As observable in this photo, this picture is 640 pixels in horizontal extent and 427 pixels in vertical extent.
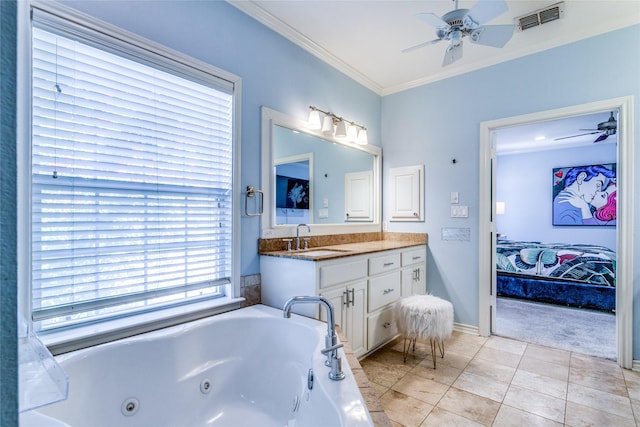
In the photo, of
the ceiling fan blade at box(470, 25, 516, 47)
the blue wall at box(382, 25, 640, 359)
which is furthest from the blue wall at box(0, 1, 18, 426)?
the blue wall at box(382, 25, 640, 359)

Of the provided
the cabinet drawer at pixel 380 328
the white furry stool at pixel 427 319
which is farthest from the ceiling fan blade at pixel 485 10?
the cabinet drawer at pixel 380 328

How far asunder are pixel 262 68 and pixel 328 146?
103 cm

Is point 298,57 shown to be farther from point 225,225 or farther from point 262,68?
point 225,225

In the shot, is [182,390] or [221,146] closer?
[182,390]

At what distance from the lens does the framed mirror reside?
251 centimetres

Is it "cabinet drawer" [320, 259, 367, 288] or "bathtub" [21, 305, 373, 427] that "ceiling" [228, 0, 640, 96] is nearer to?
"cabinet drawer" [320, 259, 367, 288]

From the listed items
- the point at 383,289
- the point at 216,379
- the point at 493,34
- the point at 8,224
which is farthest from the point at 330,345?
the point at 493,34

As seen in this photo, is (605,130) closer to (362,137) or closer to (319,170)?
(362,137)

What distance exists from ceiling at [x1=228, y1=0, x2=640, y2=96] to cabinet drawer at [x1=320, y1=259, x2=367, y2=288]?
1948 millimetres

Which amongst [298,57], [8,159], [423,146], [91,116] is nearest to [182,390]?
[91,116]

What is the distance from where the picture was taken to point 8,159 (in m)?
0.29

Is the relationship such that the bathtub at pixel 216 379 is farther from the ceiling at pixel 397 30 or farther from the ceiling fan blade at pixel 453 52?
the ceiling at pixel 397 30

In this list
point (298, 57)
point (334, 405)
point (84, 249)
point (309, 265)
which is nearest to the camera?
point (334, 405)

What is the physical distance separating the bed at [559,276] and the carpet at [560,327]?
13 centimetres
